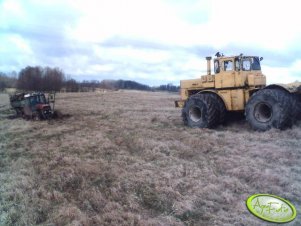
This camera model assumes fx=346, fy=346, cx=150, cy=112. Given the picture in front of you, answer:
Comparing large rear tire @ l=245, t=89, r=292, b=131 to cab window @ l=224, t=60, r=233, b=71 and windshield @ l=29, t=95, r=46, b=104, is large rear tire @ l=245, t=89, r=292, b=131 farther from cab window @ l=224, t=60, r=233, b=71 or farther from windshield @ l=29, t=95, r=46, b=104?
windshield @ l=29, t=95, r=46, b=104

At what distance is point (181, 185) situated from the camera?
6691 millimetres

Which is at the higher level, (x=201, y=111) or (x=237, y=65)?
(x=237, y=65)

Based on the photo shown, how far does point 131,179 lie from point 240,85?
251 inches

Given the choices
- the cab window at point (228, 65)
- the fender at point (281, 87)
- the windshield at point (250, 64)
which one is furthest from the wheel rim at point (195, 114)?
the fender at point (281, 87)

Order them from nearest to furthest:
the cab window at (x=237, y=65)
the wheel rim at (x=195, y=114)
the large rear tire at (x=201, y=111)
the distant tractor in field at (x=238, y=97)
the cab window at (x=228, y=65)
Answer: the distant tractor in field at (x=238, y=97) < the cab window at (x=237, y=65) < the cab window at (x=228, y=65) < the large rear tire at (x=201, y=111) < the wheel rim at (x=195, y=114)

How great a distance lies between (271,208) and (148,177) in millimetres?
2479

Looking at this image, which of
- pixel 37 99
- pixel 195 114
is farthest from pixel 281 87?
pixel 37 99

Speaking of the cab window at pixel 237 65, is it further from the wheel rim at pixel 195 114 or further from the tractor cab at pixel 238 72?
the wheel rim at pixel 195 114

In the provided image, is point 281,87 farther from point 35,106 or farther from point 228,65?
point 35,106

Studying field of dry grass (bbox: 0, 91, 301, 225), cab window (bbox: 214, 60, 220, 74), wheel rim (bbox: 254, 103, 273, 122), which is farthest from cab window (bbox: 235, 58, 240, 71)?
field of dry grass (bbox: 0, 91, 301, 225)

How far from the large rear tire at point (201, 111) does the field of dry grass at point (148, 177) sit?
2.64 ft

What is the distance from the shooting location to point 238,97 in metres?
12.0

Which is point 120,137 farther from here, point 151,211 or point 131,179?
point 151,211

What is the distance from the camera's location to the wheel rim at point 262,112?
10969 millimetres
